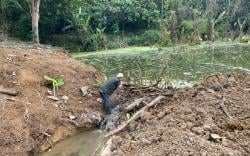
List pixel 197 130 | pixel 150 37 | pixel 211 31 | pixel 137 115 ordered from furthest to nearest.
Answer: pixel 211 31, pixel 150 37, pixel 137 115, pixel 197 130

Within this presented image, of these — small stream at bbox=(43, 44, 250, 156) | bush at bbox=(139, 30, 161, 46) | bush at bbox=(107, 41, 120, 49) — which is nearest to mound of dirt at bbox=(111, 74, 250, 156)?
small stream at bbox=(43, 44, 250, 156)

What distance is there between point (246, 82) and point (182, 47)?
728 inches

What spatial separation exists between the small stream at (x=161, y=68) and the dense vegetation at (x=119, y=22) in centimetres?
517

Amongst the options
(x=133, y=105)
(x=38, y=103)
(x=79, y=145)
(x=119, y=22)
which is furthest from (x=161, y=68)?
(x=119, y=22)

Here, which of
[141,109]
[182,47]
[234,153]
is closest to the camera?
[234,153]

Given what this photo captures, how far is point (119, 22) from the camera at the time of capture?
39.2 metres

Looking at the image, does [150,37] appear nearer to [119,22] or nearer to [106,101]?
[119,22]

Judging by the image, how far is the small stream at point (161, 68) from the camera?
1044cm

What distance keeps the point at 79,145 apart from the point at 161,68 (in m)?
10.5

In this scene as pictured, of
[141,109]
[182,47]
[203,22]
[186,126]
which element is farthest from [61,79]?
[203,22]

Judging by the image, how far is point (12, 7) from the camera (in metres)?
32.2

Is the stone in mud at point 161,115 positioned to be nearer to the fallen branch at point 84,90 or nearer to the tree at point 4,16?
the fallen branch at point 84,90

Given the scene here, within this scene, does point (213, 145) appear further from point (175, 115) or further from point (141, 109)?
point (141, 109)

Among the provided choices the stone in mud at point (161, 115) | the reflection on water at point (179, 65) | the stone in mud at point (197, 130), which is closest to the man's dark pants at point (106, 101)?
the reflection on water at point (179, 65)
